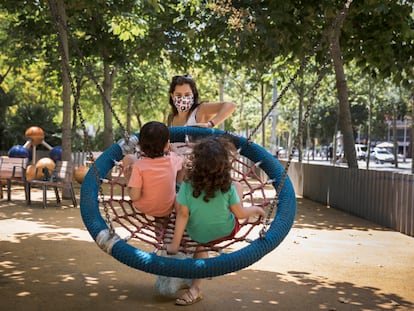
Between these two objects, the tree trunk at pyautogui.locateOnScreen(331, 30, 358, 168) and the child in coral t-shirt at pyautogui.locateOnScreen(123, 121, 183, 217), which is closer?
the child in coral t-shirt at pyautogui.locateOnScreen(123, 121, 183, 217)

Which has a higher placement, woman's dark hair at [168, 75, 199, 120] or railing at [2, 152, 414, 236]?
woman's dark hair at [168, 75, 199, 120]

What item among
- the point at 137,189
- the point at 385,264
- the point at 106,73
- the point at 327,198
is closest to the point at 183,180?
the point at 137,189

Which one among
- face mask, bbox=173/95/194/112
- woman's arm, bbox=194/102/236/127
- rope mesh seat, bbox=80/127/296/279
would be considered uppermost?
face mask, bbox=173/95/194/112

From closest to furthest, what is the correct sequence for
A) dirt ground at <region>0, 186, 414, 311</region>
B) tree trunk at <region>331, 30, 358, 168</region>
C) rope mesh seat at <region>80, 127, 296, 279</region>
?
1. rope mesh seat at <region>80, 127, 296, 279</region>
2. dirt ground at <region>0, 186, 414, 311</region>
3. tree trunk at <region>331, 30, 358, 168</region>

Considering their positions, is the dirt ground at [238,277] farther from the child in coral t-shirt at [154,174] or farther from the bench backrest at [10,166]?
the bench backrest at [10,166]

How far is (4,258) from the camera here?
606 cm

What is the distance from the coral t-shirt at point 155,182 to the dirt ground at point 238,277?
735 mm

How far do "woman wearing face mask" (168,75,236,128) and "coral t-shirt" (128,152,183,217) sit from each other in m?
0.60

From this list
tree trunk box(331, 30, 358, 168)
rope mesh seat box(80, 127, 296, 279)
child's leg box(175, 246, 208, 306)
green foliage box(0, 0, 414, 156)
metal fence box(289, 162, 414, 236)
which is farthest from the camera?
tree trunk box(331, 30, 358, 168)

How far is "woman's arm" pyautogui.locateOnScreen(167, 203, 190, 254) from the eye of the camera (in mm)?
3832

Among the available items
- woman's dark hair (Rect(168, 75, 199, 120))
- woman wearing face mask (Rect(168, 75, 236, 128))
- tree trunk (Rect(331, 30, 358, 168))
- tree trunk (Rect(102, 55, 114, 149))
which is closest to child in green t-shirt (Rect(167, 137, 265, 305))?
woman wearing face mask (Rect(168, 75, 236, 128))

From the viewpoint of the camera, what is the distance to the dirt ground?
445 cm

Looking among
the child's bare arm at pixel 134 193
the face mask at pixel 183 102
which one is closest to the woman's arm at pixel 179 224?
the child's bare arm at pixel 134 193

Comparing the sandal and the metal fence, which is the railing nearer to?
the metal fence
